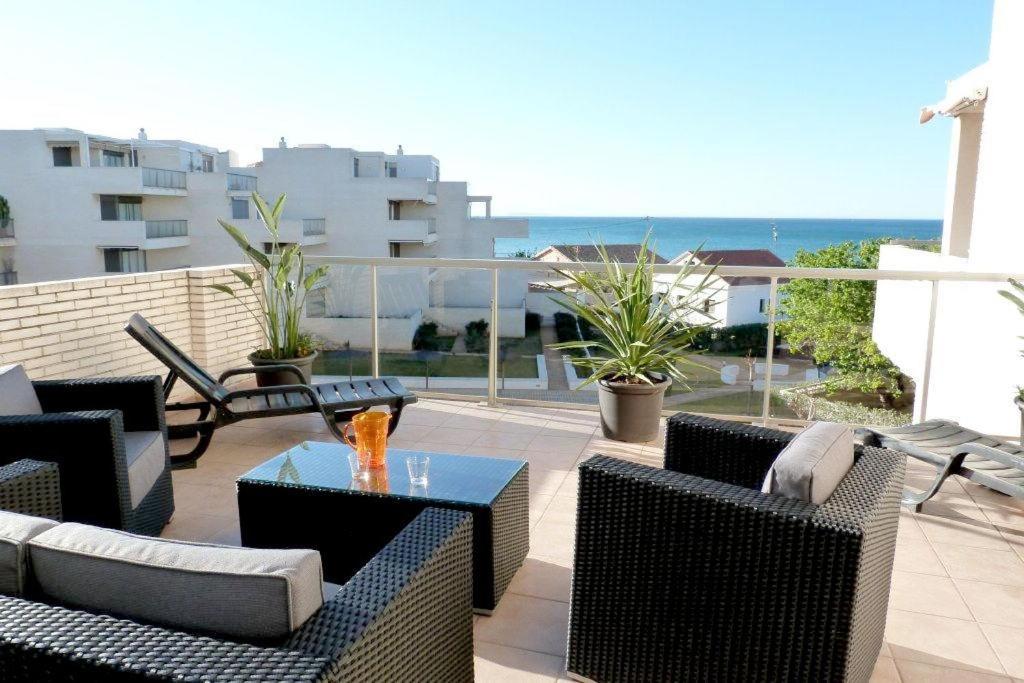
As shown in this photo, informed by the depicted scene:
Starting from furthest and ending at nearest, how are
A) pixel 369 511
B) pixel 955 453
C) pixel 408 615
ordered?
1. pixel 955 453
2. pixel 369 511
3. pixel 408 615

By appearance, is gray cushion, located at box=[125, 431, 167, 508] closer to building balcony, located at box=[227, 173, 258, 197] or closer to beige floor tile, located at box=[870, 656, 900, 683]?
beige floor tile, located at box=[870, 656, 900, 683]

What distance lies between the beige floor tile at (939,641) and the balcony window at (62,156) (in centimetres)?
3590

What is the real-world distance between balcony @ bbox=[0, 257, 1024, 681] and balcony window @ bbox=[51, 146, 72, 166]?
31.1 metres

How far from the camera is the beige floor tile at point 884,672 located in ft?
7.15

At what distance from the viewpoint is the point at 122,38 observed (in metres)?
18.7

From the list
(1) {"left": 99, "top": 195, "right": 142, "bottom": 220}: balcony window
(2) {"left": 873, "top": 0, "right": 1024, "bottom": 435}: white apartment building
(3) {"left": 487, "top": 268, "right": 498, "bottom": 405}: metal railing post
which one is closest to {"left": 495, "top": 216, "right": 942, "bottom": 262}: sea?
(1) {"left": 99, "top": 195, "right": 142, "bottom": 220}: balcony window

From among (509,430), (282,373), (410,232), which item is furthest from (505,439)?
(410,232)

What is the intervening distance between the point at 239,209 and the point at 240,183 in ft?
8.33

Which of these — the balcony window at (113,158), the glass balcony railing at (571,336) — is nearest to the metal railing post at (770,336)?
the glass balcony railing at (571,336)

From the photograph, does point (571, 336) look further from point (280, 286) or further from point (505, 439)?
point (280, 286)

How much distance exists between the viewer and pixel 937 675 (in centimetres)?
221

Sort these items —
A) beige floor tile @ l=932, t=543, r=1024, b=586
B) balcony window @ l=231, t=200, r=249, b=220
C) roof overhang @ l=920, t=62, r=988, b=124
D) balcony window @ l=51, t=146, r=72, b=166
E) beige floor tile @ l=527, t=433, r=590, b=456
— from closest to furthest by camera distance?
beige floor tile @ l=932, t=543, r=1024, b=586 < beige floor tile @ l=527, t=433, r=590, b=456 < roof overhang @ l=920, t=62, r=988, b=124 < balcony window @ l=51, t=146, r=72, b=166 < balcony window @ l=231, t=200, r=249, b=220

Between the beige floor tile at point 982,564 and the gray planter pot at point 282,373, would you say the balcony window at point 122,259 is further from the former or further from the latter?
the beige floor tile at point 982,564

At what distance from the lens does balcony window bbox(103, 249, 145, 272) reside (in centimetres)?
3139
